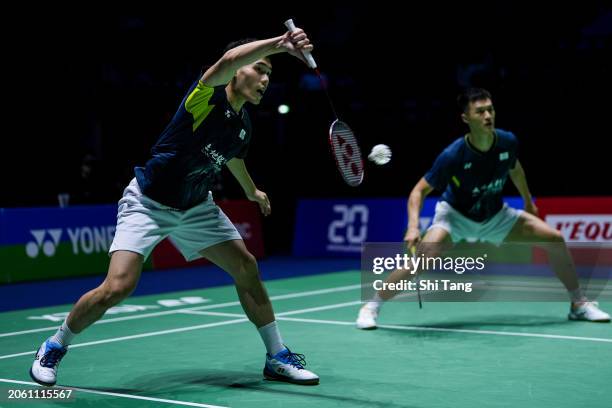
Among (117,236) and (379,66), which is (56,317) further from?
(379,66)

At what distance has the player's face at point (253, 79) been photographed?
500 cm

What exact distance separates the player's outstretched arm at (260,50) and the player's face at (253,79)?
409 millimetres

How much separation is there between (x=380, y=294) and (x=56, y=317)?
9.95ft

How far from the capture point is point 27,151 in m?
16.9

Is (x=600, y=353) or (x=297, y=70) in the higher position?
(x=297, y=70)

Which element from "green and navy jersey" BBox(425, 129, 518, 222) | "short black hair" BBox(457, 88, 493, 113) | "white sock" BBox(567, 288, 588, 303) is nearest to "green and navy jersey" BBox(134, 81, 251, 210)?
"green and navy jersey" BBox(425, 129, 518, 222)

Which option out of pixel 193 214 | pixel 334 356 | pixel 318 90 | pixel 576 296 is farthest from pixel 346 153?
pixel 318 90

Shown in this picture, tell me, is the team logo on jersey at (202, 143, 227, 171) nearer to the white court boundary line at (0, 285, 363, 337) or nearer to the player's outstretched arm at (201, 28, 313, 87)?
the player's outstretched arm at (201, 28, 313, 87)

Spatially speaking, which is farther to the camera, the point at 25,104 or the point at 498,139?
the point at 25,104

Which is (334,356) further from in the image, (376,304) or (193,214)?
(193,214)

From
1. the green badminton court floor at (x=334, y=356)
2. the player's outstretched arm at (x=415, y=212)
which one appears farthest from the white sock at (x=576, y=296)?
the player's outstretched arm at (x=415, y=212)

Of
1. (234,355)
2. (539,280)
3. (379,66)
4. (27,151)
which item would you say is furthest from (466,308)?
(27,151)

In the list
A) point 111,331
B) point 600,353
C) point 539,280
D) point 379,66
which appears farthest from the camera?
point 379,66

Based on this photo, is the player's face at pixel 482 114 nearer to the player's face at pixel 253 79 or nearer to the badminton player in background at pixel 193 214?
the badminton player in background at pixel 193 214
